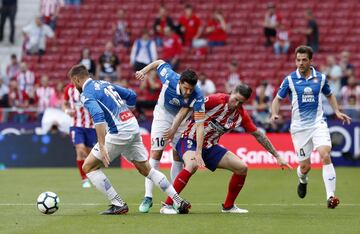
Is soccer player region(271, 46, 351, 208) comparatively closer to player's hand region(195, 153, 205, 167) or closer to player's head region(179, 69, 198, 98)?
player's hand region(195, 153, 205, 167)

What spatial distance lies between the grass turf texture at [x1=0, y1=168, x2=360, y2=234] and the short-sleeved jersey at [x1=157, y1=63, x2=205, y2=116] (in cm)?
143

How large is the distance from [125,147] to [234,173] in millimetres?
1569

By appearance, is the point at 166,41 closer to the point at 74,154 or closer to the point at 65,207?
the point at 74,154

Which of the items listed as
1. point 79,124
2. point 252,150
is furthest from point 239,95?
point 252,150

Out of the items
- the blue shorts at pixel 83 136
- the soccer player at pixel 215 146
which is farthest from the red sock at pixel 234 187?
the blue shorts at pixel 83 136

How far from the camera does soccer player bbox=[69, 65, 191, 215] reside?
12805 mm

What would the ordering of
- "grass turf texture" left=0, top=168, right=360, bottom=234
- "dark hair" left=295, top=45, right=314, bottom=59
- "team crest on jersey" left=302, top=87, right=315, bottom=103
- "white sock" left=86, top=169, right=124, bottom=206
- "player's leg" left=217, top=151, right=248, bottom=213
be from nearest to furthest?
"grass turf texture" left=0, top=168, right=360, bottom=234, "white sock" left=86, top=169, right=124, bottom=206, "player's leg" left=217, top=151, right=248, bottom=213, "dark hair" left=295, top=45, right=314, bottom=59, "team crest on jersey" left=302, top=87, right=315, bottom=103

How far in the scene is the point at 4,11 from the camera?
1251 inches

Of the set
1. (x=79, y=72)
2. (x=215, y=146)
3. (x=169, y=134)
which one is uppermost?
(x=79, y=72)

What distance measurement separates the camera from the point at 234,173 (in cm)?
1367

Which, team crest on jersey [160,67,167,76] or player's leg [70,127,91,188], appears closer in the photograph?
team crest on jersey [160,67,167,76]

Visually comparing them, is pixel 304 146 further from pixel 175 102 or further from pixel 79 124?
pixel 79 124

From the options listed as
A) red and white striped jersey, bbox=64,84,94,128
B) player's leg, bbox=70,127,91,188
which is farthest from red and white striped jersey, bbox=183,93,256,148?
player's leg, bbox=70,127,91,188

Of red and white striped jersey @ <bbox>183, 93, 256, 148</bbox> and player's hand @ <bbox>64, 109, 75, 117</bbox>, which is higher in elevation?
red and white striped jersey @ <bbox>183, 93, 256, 148</bbox>
